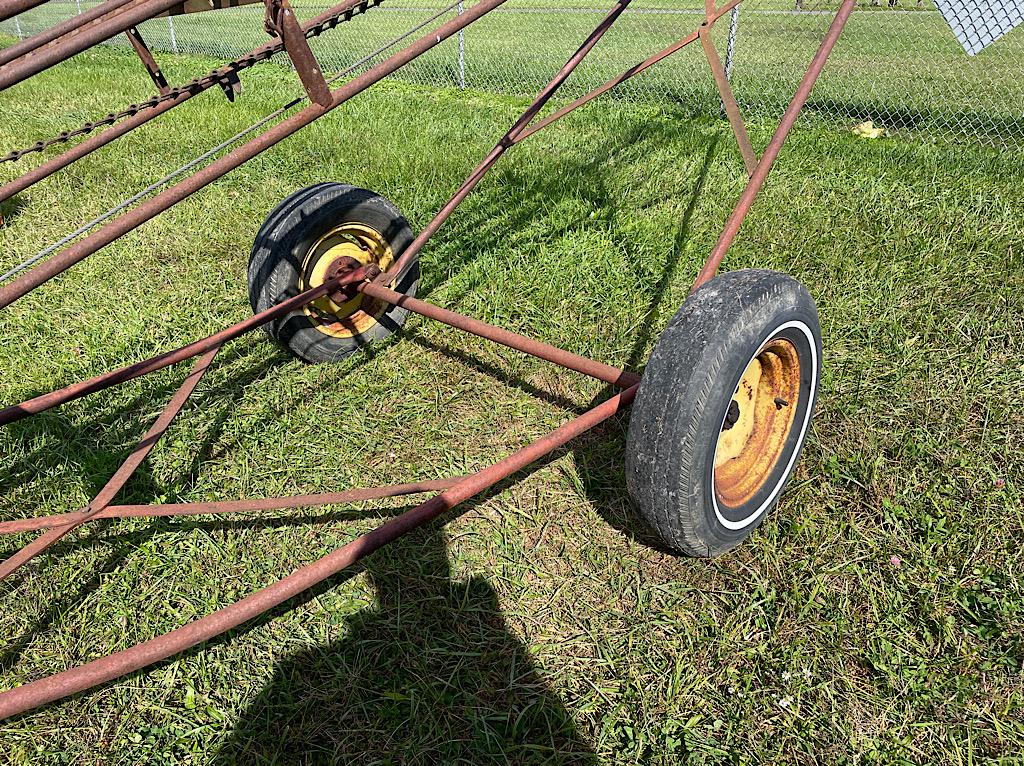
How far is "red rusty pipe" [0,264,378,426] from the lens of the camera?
2.21 metres

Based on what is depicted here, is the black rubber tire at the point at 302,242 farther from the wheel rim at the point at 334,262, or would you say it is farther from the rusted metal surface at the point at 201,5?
the rusted metal surface at the point at 201,5

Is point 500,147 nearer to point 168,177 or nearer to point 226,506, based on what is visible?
point 168,177

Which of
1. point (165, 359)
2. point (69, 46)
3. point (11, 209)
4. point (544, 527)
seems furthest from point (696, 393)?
point (11, 209)

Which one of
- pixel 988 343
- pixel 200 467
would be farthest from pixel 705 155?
pixel 200 467

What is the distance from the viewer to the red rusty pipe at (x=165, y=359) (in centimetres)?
221

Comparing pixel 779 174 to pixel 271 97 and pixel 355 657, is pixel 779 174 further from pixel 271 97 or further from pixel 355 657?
pixel 271 97

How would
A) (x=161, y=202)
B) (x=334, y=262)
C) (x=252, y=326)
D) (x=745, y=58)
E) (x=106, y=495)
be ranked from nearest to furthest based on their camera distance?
(x=161, y=202) < (x=106, y=495) < (x=252, y=326) < (x=334, y=262) < (x=745, y=58)

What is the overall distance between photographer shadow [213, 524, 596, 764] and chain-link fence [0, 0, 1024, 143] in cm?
554

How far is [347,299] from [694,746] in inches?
90.9

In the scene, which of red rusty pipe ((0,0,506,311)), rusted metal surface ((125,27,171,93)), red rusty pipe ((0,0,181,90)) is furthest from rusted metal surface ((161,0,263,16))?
red rusty pipe ((0,0,181,90))

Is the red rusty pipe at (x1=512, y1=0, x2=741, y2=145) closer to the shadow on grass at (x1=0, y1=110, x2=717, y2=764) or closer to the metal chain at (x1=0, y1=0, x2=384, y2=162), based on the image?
the metal chain at (x1=0, y1=0, x2=384, y2=162)

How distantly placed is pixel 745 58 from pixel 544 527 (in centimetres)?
951

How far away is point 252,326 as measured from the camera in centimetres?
266

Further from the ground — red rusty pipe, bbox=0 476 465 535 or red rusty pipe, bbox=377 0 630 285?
red rusty pipe, bbox=377 0 630 285
